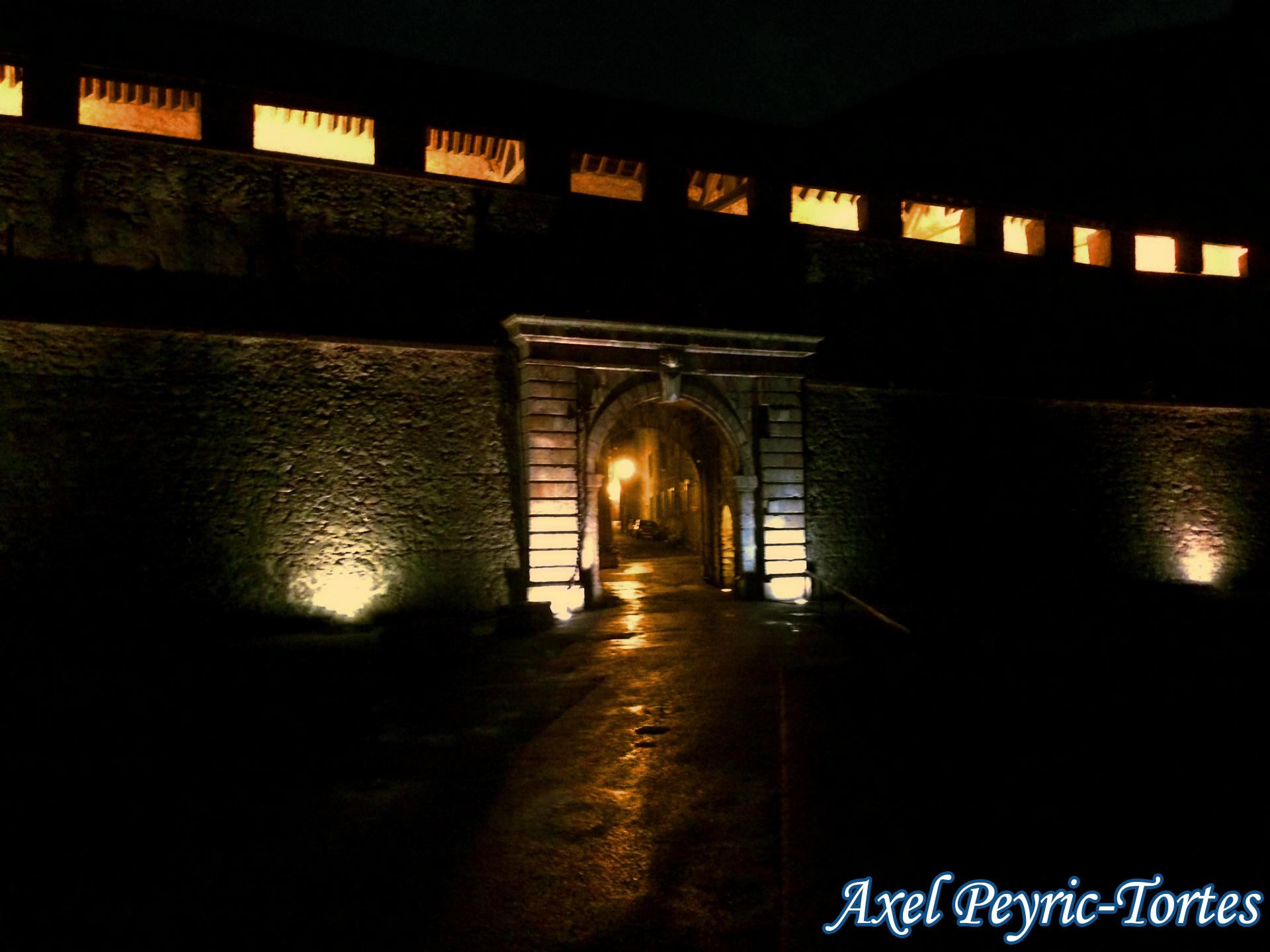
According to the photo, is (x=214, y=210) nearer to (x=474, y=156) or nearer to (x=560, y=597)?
(x=474, y=156)

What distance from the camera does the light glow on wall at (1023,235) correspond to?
1645cm

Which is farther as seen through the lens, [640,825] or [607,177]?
[607,177]

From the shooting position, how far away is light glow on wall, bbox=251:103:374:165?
1176 centimetres

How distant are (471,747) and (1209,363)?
18.4 metres

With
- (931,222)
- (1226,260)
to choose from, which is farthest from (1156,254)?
(931,222)

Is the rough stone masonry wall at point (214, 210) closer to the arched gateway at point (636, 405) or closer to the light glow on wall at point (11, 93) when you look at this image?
the light glow on wall at point (11, 93)

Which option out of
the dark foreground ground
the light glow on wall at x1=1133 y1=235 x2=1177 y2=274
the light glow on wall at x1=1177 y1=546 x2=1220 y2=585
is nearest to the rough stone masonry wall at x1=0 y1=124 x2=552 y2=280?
the dark foreground ground

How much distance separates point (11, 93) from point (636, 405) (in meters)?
9.69

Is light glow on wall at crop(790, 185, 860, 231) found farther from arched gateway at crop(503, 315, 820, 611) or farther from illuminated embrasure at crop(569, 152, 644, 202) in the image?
arched gateway at crop(503, 315, 820, 611)

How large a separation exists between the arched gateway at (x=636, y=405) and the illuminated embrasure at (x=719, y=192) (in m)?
3.09

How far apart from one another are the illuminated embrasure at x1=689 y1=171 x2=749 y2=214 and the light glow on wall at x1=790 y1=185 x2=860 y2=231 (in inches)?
40.5

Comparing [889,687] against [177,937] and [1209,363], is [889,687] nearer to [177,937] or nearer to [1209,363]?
[177,937]

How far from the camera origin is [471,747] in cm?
634

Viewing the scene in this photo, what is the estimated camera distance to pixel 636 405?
43.6ft
